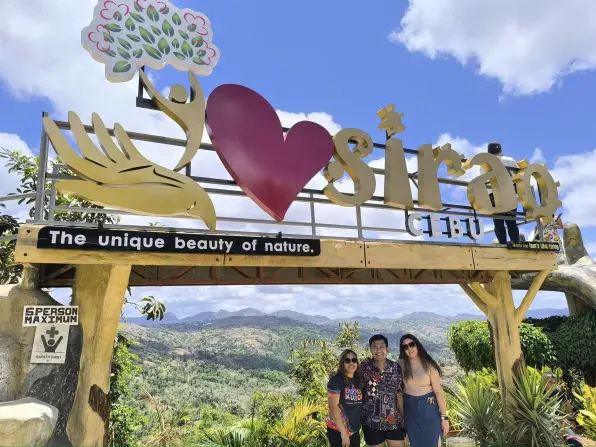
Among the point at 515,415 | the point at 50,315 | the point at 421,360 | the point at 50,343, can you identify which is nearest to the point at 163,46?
the point at 50,315

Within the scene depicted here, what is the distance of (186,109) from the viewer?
276 inches

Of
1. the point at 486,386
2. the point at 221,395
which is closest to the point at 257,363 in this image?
the point at 221,395

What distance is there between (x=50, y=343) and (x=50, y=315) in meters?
0.35

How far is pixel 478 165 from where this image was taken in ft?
32.8

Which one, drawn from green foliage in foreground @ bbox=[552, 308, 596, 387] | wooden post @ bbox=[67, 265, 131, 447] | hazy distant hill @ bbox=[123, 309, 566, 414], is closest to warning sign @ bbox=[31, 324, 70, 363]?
wooden post @ bbox=[67, 265, 131, 447]

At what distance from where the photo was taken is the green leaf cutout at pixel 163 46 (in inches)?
279

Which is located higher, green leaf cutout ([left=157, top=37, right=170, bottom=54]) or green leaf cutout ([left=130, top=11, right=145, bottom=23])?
green leaf cutout ([left=130, top=11, right=145, bottom=23])

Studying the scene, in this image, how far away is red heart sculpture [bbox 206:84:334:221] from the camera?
715 centimetres

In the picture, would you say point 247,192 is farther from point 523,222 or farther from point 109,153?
point 523,222

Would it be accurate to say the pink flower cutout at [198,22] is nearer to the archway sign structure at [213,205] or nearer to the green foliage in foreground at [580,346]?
the archway sign structure at [213,205]

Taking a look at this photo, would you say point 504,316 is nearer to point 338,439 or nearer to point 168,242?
point 338,439

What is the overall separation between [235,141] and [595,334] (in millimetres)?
14766

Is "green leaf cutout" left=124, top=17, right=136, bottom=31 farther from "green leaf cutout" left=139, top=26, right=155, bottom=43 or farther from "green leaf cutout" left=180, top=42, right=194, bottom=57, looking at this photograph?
"green leaf cutout" left=180, top=42, right=194, bottom=57

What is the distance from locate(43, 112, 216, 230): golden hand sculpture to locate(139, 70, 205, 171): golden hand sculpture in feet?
1.54
